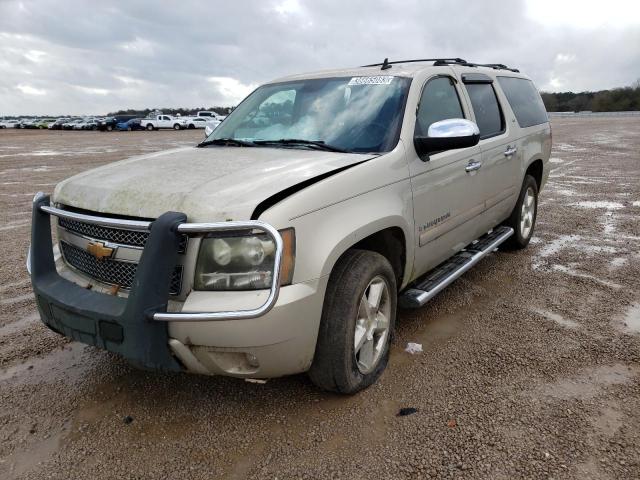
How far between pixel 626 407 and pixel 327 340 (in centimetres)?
169

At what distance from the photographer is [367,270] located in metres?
2.79

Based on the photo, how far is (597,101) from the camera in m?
81.6

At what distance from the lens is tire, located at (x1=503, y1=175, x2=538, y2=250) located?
540 cm

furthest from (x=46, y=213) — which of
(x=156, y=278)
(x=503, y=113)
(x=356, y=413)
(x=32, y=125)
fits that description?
(x=32, y=125)

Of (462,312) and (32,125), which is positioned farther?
(32,125)

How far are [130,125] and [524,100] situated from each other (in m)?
49.6

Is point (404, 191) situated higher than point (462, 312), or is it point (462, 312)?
point (404, 191)

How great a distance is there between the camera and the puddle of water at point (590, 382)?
115 inches

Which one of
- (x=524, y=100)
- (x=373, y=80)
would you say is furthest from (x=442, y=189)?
(x=524, y=100)

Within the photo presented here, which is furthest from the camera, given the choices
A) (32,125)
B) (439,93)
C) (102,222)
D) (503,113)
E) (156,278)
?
(32,125)

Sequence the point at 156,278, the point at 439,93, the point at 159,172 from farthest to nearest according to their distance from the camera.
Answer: the point at 439,93 < the point at 159,172 < the point at 156,278

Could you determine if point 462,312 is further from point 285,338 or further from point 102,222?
point 102,222

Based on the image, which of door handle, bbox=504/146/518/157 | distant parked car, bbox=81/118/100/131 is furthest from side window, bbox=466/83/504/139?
distant parked car, bbox=81/118/100/131

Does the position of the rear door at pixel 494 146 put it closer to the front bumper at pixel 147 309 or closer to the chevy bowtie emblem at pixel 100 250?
the front bumper at pixel 147 309
